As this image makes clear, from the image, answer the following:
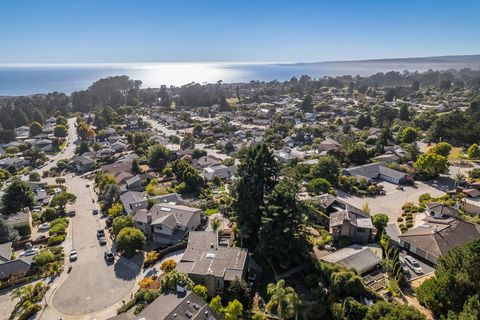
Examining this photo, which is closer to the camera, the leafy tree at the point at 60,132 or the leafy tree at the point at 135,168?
the leafy tree at the point at 135,168

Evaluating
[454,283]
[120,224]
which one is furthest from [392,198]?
[120,224]

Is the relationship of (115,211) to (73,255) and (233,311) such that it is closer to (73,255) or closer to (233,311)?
(73,255)

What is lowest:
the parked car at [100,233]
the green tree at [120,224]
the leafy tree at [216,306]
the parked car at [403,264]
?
the parked car at [100,233]

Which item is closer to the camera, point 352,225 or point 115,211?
point 352,225

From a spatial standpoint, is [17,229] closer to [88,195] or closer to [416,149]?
[88,195]

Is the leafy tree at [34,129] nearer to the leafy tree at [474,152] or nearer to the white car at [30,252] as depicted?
the white car at [30,252]

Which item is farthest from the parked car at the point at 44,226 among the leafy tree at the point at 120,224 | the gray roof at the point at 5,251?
the leafy tree at the point at 120,224

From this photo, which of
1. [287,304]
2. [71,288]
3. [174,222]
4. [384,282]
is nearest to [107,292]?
[71,288]
